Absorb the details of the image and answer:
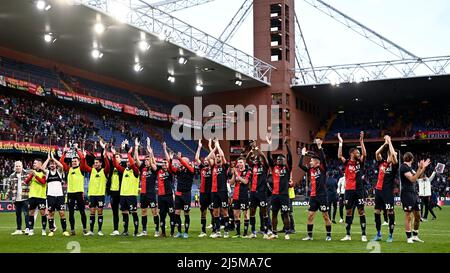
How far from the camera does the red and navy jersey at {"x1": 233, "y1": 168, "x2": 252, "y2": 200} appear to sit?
16188 millimetres

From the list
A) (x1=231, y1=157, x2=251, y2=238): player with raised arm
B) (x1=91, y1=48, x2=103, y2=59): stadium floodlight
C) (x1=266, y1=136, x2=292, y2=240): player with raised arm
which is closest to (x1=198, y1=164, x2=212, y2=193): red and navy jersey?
(x1=231, y1=157, x2=251, y2=238): player with raised arm

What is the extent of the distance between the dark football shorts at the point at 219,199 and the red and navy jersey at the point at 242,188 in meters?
0.35

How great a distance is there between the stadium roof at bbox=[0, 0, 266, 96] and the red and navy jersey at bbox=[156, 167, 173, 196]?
61.1ft

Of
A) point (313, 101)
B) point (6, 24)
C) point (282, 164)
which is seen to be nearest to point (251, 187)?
point (282, 164)

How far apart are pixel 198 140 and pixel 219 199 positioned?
34303 mm

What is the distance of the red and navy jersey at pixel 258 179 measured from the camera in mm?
15680

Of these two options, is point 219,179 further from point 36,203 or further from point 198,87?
point 198,87

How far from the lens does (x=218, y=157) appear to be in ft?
54.1

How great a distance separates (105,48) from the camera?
4125 cm

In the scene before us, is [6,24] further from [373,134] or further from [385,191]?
[373,134]

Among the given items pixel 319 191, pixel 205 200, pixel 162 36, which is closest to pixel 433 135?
pixel 162 36

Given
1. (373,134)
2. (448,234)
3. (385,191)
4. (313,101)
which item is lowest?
(448,234)

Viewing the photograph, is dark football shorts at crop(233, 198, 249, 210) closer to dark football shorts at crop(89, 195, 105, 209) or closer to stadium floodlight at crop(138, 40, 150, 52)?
dark football shorts at crop(89, 195, 105, 209)
